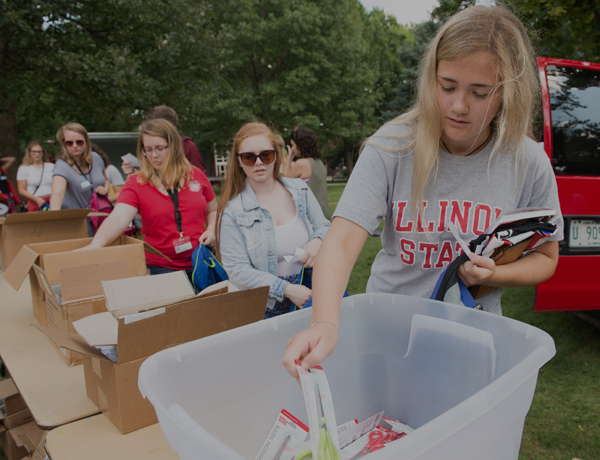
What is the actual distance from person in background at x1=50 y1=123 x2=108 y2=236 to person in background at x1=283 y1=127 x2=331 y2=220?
6.35 feet

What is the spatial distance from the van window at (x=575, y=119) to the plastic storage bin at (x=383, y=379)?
1.92m

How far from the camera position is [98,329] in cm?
157

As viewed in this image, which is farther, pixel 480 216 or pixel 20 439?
pixel 20 439

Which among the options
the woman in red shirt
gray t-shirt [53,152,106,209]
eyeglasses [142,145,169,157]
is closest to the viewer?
the woman in red shirt

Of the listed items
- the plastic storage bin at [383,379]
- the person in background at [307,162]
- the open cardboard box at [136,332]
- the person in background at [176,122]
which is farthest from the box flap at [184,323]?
the person in background at [307,162]

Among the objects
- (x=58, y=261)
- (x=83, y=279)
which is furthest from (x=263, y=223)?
(x=58, y=261)

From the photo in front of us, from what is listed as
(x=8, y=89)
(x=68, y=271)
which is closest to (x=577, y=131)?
(x=68, y=271)

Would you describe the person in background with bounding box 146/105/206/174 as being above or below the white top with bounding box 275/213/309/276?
above

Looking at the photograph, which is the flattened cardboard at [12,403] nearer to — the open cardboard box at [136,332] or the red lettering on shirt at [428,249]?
the open cardboard box at [136,332]

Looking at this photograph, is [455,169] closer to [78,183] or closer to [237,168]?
[237,168]

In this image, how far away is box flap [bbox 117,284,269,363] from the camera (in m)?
1.30

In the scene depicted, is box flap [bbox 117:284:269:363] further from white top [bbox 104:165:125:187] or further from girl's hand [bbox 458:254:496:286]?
white top [bbox 104:165:125:187]

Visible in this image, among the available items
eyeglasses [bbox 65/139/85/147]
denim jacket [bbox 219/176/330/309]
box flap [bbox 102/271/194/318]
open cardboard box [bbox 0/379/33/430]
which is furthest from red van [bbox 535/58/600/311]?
eyeglasses [bbox 65/139/85/147]

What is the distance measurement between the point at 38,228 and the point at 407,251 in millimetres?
2588
